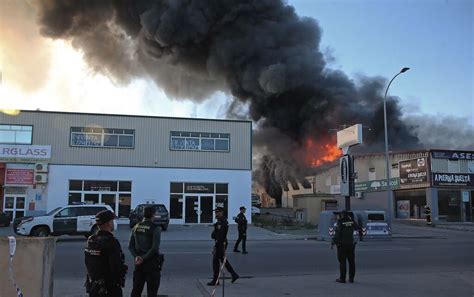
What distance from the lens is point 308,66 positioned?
46.2 meters

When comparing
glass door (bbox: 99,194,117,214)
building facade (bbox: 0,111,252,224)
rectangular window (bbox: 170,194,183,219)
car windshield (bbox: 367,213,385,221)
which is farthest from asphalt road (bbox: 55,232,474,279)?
rectangular window (bbox: 170,194,183,219)

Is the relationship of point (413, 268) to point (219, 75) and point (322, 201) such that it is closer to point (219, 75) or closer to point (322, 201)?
point (322, 201)

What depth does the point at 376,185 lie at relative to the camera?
38.6 m

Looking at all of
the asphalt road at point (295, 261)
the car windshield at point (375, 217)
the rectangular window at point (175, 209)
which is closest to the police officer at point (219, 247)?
the asphalt road at point (295, 261)

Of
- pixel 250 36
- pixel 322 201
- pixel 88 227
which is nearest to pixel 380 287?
pixel 88 227

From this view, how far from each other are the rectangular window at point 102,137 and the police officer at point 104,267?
26.3 meters

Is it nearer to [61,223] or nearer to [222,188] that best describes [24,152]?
[61,223]

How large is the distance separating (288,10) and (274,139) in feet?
43.8

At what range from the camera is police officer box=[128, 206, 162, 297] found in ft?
19.4

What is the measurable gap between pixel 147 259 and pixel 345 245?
4.47m

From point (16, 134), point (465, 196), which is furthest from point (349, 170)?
point (465, 196)

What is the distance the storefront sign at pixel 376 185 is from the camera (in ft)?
119

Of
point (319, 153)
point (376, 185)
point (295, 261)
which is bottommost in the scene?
point (295, 261)

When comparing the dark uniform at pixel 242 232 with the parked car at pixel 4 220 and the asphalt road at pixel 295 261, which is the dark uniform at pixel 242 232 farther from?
the parked car at pixel 4 220
